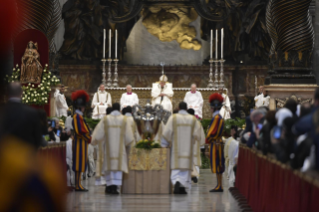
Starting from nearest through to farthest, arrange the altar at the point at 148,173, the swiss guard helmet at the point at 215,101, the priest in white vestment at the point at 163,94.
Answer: the altar at the point at 148,173
the swiss guard helmet at the point at 215,101
the priest in white vestment at the point at 163,94

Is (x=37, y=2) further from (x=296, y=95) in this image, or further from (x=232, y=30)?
(x=232, y=30)

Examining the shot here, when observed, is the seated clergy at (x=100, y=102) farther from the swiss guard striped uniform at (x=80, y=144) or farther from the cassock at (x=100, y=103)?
the swiss guard striped uniform at (x=80, y=144)

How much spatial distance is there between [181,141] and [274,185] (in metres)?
4.66

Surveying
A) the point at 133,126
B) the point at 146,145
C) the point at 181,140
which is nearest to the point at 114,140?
the point at 133,126

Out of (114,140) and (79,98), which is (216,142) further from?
(79,98)

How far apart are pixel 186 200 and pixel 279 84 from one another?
18.1 ft

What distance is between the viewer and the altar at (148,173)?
34.0 feet

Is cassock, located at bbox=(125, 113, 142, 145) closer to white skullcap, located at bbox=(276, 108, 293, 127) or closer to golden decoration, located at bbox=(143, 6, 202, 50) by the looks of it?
Answer: white skullcap, located at bbox=(276, 108, 293, 127)

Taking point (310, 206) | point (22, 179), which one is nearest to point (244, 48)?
point (310, 206)

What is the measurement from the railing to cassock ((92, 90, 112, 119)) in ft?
35.1

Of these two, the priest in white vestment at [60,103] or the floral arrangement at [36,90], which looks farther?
the priest in white vestment at [60,103]

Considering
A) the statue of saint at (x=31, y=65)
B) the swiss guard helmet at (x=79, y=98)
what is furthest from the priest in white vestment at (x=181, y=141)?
the statue of saint at (x=31, y=65)

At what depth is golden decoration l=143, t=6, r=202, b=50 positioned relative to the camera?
25062 mm

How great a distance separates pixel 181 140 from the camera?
10438 mm
